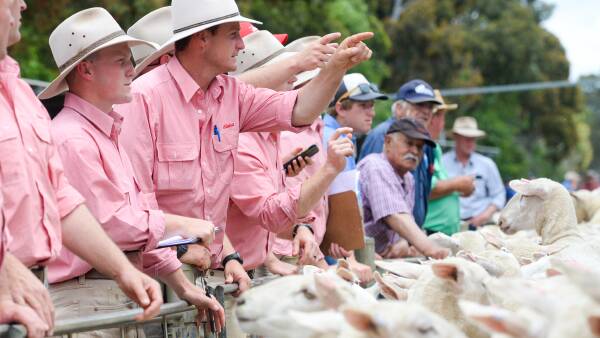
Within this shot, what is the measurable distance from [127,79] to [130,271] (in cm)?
116

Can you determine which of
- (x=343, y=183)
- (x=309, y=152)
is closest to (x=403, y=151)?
(x=343, y=183)

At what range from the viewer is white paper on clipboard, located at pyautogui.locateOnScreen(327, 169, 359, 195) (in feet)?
27.0

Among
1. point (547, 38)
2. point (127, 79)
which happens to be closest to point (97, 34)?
point (127, 79)

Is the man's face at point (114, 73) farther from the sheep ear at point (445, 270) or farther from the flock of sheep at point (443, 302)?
the sheep ear at point (445, 270)

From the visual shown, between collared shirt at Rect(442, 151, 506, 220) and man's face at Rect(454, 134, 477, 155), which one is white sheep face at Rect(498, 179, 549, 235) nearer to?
collared shirt at Rect(442, 151, 506, 220)

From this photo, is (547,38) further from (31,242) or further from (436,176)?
(31,242)

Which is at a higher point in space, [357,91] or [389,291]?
[389,291]

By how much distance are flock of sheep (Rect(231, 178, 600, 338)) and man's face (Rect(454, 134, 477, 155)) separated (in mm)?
7361

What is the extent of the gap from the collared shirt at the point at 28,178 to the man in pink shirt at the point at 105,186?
0.51m

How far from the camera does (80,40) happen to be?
552 cm

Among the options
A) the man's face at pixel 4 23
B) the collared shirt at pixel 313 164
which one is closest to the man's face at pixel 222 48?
the collared shirt at pixel 313 164

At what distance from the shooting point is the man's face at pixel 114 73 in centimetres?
542

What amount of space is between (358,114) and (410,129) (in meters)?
0.45

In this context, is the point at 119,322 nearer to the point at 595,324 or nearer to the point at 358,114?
the point at 595,324
